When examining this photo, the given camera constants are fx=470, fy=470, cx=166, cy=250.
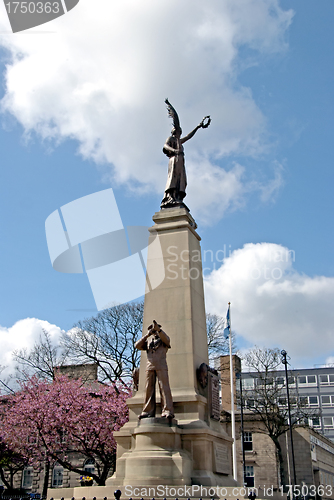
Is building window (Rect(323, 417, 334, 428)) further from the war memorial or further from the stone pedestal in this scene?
the war memorial

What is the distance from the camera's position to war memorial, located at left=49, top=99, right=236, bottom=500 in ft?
38.2

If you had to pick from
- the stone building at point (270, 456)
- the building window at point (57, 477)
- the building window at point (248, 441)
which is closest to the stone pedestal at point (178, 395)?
the stone building at point (270, 456)

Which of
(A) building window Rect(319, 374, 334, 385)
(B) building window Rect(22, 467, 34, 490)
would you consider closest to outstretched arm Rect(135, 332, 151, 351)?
(B) building window Rect(22, 467, 34, 490)

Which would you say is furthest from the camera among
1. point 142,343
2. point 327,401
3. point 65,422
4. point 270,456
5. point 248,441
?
point 327,401

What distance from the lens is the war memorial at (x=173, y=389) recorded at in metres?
11.6

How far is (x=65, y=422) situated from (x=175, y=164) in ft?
63.4

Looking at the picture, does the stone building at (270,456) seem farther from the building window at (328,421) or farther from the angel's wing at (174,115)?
the building window at (328,421)

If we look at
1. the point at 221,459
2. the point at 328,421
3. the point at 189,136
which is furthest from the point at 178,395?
the point at 328,421

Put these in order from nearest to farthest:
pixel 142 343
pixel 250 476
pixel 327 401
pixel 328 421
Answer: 1. pixel 142 343
2. pixel 250 476
3. pixel 328 421
4. pixel 327 401

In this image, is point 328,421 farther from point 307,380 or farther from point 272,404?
point 272,404

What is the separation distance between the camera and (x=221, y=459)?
44.5 feet

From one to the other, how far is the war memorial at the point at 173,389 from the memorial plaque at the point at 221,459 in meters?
0.03

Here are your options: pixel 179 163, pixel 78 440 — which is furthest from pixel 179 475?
→ pixel 78 440

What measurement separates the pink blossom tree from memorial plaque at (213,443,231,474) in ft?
48.3
